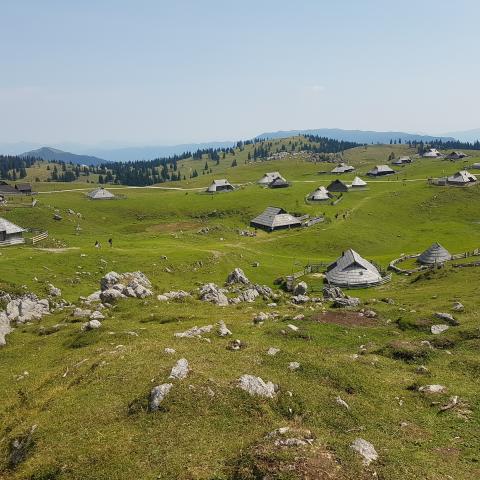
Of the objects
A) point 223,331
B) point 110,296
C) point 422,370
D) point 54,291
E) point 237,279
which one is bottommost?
point 237,279

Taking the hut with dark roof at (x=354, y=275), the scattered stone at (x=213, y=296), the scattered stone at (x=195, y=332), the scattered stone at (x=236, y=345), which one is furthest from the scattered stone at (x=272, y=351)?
the hut with dark roof at (x=354, y=275)

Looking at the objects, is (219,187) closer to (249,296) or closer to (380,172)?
(380,172)

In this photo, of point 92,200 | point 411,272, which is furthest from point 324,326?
point 92,200

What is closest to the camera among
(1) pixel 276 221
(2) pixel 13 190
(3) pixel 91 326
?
(3) pixel 91 326

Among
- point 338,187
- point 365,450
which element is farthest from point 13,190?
point 365,450

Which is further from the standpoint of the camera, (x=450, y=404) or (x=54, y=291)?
(x=54, y=291)

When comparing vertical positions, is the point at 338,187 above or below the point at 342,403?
above

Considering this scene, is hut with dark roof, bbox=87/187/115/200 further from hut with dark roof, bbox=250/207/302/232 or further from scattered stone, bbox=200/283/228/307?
scattered stone, bbox=200/283/228/307
